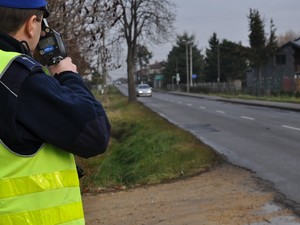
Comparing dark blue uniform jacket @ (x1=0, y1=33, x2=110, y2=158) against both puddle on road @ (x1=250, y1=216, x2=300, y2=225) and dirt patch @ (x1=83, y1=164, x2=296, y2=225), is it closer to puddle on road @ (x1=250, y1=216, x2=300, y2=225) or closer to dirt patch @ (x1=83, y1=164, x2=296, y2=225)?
dirt patch @ (x1=83, y1=164, x2=296, y2=225)

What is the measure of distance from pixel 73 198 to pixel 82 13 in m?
6.19

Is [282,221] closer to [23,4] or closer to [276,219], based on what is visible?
[276,219]

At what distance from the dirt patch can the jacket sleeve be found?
3.65 meters

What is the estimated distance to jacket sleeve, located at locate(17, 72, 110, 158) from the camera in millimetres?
1726

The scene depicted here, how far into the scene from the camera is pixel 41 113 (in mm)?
1746

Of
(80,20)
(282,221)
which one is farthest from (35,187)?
(80,20)

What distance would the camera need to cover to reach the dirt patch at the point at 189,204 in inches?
216

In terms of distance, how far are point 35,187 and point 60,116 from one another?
0.26 meters

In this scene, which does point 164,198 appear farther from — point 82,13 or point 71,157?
point 71,157

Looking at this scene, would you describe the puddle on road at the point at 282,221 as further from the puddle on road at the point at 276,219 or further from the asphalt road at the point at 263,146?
the asphalt road at the point at 263,146

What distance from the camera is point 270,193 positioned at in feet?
22.9

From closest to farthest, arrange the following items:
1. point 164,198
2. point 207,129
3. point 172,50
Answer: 1. point 164,198
2. point 207,129
3. point 172,50

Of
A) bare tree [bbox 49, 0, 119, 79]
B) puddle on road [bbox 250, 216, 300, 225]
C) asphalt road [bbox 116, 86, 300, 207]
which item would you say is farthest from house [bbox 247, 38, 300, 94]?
puddle on road [bbox 250, 216, 300, 225]

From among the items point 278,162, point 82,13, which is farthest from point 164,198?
point 278,162
